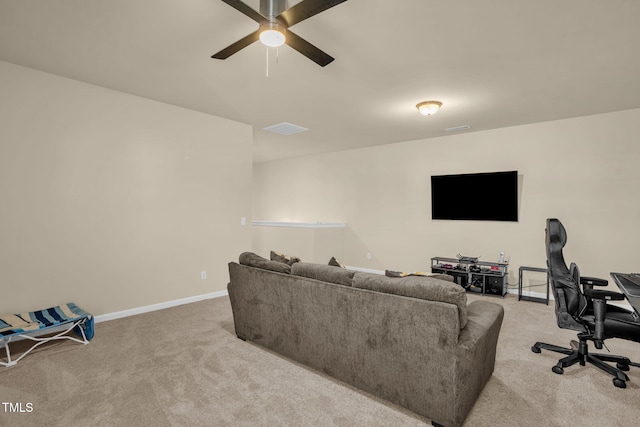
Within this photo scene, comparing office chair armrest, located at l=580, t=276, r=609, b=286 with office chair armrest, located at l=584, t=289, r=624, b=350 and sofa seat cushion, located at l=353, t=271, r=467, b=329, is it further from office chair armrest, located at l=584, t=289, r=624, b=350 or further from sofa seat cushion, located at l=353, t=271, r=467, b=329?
sofa seat cushion, located at l=353, t=271, r=467, b=329

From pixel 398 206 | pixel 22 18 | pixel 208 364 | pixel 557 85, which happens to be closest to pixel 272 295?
pixel 208 364

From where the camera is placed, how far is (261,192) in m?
9.01

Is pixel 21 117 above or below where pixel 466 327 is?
above

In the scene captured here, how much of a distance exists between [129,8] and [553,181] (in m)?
5.42

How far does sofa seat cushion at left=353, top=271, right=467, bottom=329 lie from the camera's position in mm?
1811

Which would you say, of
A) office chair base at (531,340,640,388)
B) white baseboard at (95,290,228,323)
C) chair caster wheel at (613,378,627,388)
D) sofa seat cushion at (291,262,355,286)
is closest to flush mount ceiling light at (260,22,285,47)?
sofa seat cushion at (291,262,355,286)

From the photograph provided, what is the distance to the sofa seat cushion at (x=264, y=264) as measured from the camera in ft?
8.66

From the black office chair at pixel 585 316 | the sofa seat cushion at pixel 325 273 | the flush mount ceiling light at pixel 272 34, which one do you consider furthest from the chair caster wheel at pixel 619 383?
the flush mount ceiling light at pixel 272 34

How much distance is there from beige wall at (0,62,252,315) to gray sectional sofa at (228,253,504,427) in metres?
2.06

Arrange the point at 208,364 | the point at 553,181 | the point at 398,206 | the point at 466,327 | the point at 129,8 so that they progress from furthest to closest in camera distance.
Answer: the point at 398,206
the point at 553,181
the point at 208,364
the point at 129,8
the point at 466,327

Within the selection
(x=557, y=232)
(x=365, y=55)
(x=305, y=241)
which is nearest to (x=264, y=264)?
(x=365, y=55)

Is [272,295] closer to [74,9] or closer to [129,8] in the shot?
[129,8]

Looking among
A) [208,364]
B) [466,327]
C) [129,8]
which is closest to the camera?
[466,327]

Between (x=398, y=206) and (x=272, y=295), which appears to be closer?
(x=272, y=295)
